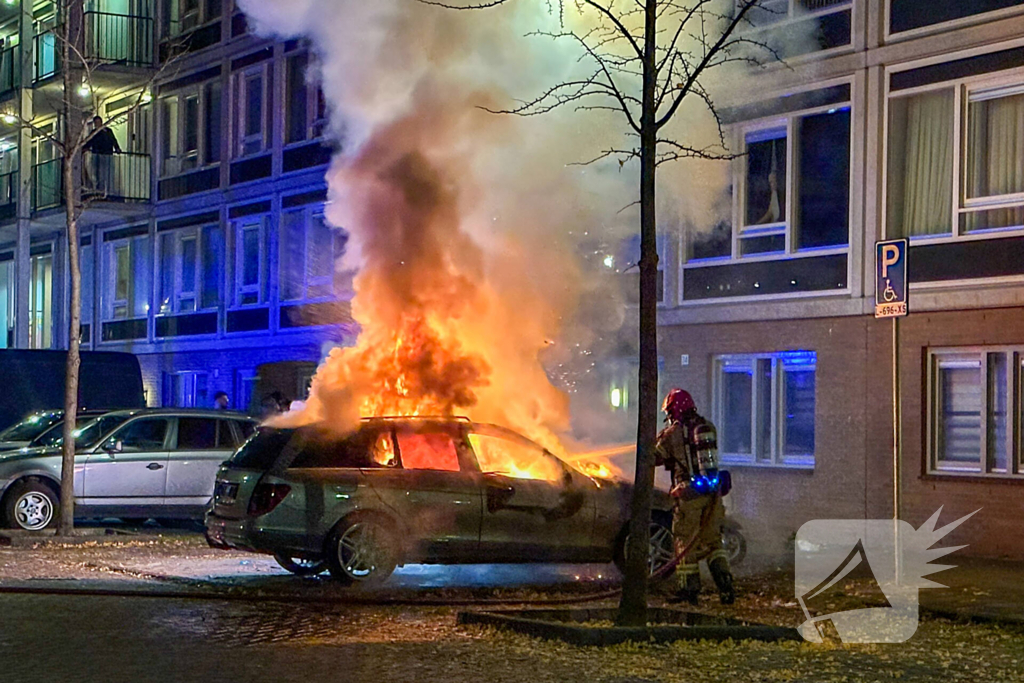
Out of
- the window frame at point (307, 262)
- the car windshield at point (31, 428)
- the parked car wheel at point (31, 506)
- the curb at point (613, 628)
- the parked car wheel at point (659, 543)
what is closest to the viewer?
the curb at point (613, 628)

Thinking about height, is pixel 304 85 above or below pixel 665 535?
above

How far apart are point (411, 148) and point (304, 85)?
12.1 meters

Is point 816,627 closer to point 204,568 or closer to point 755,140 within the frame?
point 204,568

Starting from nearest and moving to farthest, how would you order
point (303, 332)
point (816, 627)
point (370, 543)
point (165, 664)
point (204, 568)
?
point (165, 664) → point (816, 627) → point (370, 543) → point (204, 568) → point (303, 332)

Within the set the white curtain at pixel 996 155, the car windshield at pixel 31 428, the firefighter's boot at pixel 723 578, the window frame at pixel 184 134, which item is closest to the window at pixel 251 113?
the window frame at pixel 184 134

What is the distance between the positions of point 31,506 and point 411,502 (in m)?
6.80

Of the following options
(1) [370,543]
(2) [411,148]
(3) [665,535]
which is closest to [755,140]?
(2) [411,148]

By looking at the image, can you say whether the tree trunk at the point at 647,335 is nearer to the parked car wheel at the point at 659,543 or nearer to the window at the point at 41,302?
the parked car wheel at the point at 659,543

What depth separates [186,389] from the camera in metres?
31.0

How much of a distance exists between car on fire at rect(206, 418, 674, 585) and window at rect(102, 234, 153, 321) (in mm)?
20090

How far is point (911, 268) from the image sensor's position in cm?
1736

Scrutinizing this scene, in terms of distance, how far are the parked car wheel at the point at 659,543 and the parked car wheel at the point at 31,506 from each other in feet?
A: 25.0

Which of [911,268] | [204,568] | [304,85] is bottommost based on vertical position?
[204,568]

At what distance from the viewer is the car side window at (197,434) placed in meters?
17.8
